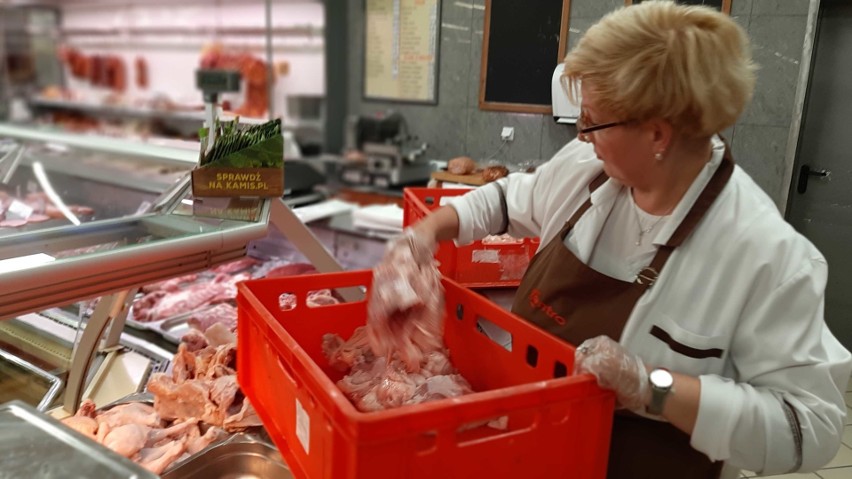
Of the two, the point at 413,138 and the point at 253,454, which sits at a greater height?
the point at 413,138

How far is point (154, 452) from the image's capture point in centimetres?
151

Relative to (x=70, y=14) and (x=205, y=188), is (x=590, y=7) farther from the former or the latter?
(x=70, y=14)

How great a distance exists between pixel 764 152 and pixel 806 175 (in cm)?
171

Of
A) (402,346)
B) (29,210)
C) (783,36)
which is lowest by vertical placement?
(402,346)

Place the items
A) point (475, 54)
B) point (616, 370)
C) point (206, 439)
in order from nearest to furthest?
point (616, 370) < point (206, 439) < point (475, 54)

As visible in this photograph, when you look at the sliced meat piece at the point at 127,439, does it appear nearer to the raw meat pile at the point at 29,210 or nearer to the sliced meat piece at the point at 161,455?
the sliced meat piece at the point at 161,455

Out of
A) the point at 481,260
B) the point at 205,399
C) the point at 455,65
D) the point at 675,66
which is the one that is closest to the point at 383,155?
the point at 455,65

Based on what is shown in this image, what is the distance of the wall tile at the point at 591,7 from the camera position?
6.64 ft

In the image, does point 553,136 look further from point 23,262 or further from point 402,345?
point 23,262

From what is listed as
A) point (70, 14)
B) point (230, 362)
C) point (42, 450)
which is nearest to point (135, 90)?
point (70, 14)

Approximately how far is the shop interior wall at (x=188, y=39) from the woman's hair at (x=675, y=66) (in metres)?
4.80

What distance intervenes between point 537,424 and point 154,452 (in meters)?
1.03

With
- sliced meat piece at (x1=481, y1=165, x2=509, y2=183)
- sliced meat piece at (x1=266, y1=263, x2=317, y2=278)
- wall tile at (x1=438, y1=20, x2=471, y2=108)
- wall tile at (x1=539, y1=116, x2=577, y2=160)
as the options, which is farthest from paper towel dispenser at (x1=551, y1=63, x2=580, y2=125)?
sliced meat piece at (x1=266, y1=263, x2=317, y2=278)

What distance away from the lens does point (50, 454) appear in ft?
3.11
